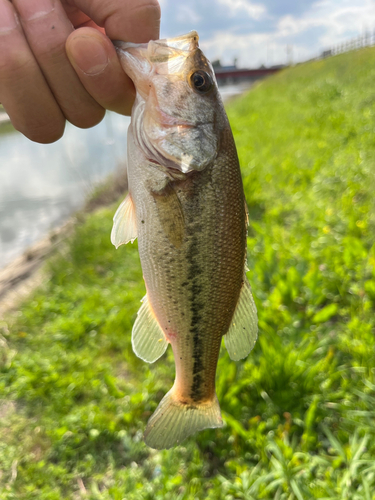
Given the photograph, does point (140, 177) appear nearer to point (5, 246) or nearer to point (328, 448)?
point (328, 448)

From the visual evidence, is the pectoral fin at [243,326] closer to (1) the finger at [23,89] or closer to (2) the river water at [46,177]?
(1) the finger at [23,89]

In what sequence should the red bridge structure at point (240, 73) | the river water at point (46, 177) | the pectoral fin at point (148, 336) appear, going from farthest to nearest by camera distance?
1. the red bridge structure at point (240, 73)
2. the river water at point (46, 177)
3. the pectoral fin at point (148, 336)

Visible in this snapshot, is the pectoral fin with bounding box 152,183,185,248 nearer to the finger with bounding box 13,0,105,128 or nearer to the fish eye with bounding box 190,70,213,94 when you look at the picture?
the fish eye with bounding box 190,70,213,94

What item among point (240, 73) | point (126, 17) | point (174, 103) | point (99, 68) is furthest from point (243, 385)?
point (240, 73)

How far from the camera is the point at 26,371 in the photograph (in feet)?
12.1

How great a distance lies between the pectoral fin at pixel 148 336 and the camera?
1637 mm

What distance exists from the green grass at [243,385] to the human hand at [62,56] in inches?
90.8

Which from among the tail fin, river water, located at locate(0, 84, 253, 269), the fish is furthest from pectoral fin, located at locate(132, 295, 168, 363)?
river water, located at locate(0, 84, 253, 269)

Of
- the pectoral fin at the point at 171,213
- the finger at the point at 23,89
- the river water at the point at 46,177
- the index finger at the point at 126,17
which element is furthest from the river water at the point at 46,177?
the pectoral fin at the point at 171,213

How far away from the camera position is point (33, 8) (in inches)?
55.4

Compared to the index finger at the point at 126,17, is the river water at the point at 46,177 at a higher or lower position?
lower

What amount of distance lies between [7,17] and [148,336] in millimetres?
1497

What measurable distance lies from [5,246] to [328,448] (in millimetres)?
9100

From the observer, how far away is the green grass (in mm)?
2455
